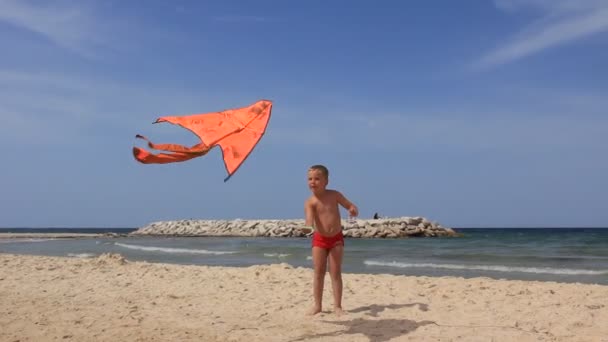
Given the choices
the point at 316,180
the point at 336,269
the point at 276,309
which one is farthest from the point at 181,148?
the point at 276,309

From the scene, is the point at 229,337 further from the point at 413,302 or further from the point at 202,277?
the point at 202,277

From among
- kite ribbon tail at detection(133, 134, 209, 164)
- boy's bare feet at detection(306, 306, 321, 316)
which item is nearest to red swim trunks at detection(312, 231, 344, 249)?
boy's bare feet at detection(306, 306, 321, 316)

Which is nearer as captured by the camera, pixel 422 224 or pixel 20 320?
pixel 20 320

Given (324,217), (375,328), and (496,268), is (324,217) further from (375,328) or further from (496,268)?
(496,268)

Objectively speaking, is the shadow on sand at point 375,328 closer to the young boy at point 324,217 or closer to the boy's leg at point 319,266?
the boy's leg at point 319,266

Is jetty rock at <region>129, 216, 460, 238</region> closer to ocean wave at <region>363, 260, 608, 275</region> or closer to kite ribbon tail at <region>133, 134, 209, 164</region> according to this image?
ocean wave at <region>363, 260, 608, 275</region>

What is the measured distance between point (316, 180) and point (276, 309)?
2108mm

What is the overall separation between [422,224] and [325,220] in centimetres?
4078

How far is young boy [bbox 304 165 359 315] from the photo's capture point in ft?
19.1

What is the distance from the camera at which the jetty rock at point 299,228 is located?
1676 inches

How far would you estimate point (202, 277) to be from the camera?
10055mm

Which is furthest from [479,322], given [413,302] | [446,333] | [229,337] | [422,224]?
[422,224]

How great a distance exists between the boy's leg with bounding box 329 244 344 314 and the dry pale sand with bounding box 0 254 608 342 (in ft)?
0.64

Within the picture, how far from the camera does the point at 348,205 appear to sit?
5855 mm
